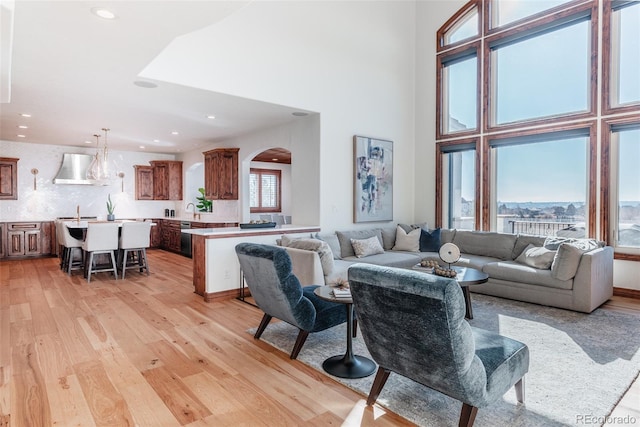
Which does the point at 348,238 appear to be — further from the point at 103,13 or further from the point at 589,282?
the point at 103,13

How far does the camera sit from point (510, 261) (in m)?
5.37

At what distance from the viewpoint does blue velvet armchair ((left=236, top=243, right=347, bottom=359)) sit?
294cm

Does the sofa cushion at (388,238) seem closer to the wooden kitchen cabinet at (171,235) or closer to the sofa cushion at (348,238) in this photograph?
the sofa cushion at (348,238)

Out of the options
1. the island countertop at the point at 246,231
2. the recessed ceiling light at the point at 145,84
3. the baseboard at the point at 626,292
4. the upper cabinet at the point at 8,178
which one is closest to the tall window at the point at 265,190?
the upper cabinet at the point at 8,178

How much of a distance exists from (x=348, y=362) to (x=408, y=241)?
12.1 feet

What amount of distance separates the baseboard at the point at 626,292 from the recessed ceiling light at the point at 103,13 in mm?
6700

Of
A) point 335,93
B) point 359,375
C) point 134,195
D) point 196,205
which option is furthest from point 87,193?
point 359,375

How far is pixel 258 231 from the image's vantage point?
16.9ft

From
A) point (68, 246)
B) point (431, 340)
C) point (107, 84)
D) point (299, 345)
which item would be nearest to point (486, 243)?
point (299, 345)

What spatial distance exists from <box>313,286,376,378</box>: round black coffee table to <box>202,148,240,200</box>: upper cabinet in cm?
522

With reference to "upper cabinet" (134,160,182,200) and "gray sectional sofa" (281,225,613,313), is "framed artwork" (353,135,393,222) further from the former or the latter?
"upper cabinet" (134,160,182,200)

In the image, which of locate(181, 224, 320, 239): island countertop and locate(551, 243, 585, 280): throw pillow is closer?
locate(551, 243, 585, 280): throw pillow

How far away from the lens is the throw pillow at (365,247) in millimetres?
5559

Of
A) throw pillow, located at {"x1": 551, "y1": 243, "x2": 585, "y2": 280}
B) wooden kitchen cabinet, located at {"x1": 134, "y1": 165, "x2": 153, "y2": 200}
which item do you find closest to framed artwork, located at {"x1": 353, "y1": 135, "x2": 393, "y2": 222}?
throw pillow, located at {"x1": 551, "y1": 243, "x2": 585, "y2": 280}
